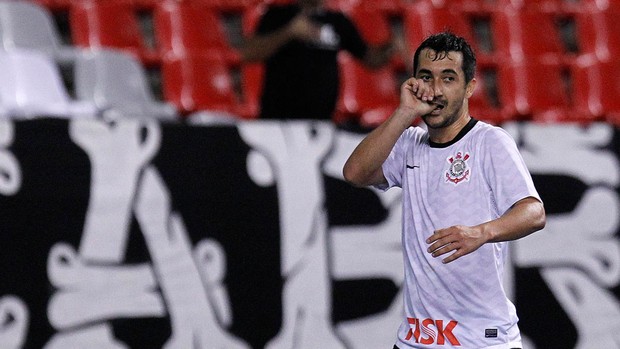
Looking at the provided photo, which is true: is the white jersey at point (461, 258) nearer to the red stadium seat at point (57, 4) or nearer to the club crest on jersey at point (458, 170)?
the club crest on jersey at point (458, 170)

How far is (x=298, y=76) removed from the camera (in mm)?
6676

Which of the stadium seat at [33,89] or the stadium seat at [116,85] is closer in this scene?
the stadium seat at [33,89]

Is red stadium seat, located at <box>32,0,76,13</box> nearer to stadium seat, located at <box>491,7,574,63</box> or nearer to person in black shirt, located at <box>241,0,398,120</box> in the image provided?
person in black shirt, located at <box>241,0,398,120</box>

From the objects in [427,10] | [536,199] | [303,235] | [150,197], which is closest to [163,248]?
[150,197]

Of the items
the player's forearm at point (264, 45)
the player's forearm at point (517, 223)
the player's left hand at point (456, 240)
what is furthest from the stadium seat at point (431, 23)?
the player's left hand at point (456, 240)

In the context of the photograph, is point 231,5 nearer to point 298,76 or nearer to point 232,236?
point 298,76

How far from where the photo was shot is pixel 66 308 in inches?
211

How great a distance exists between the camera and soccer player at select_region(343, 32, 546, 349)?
3.82m

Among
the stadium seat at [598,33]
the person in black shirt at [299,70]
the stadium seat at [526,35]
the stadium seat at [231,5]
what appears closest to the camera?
the person in black shirt at [299,70]

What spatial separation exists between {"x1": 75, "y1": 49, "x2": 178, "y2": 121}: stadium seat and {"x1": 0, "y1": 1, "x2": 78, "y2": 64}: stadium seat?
0.20m

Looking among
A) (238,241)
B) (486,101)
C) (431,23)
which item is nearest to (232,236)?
(238,241)

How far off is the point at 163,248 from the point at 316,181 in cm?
89

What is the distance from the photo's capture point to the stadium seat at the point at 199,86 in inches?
317

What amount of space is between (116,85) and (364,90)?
2.09 metres
